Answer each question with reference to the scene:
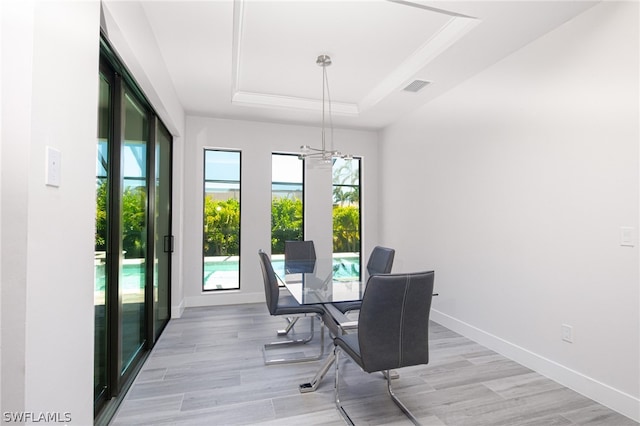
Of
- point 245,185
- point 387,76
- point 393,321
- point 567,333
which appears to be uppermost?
point 387,76

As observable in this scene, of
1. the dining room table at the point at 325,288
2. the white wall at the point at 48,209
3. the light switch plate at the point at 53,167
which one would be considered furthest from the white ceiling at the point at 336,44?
the dining room table at the point at 325,288

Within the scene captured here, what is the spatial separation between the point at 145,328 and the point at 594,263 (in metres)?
3.78

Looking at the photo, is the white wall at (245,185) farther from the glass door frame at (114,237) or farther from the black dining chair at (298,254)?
the glass door frame at (114,237)

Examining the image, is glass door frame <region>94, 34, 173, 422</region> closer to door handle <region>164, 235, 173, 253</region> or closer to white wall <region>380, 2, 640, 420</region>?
door handle <region>164, 235, 173, 253</region>

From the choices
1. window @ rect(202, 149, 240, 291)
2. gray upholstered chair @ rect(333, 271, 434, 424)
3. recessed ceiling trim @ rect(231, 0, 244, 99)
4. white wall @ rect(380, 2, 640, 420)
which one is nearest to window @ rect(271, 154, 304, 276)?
window @ rect(202, 149, 240, 291)

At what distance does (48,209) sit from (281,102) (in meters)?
3.49

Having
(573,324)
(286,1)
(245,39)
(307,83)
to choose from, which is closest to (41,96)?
(286,1)

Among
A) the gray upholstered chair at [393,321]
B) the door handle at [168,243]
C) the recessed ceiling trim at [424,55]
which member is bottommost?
the gray upholstered chair at [393,321]

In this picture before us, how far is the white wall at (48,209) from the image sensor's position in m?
0.90

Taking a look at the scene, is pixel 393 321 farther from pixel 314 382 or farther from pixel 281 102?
pixel 281 102

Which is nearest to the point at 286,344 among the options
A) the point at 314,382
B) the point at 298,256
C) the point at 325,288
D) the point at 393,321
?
the point at 314,382

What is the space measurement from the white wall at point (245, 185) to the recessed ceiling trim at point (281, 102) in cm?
72

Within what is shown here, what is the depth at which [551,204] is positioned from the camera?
2520 mm

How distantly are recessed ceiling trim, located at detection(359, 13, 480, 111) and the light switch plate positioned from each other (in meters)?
2.74
